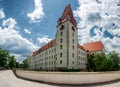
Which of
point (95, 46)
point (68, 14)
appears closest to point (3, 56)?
point (68, 14)

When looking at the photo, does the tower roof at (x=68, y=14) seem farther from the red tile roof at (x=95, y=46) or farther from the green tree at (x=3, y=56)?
the green tree at (x=3, y=56)

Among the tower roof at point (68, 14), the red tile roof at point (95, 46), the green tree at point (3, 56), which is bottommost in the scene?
the green tree at point (3, 56)

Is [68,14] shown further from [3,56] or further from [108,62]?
[3,56]

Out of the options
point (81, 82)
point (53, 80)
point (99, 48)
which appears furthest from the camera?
point (99, 48)

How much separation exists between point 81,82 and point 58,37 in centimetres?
4882

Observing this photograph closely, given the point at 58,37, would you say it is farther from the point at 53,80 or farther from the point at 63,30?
the point at 53,80

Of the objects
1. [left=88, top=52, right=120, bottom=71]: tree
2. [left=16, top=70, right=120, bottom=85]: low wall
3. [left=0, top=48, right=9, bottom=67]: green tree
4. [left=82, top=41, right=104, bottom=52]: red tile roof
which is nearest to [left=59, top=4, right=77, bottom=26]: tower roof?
[left=88, top=52, right=120, bottom=71]: tree

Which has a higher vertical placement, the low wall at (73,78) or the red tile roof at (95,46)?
the red tile roof at (95,46)

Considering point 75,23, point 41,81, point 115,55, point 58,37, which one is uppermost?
point 75,23

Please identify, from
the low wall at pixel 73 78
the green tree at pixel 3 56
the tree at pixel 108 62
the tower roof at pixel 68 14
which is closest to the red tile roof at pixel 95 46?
the tree at pixel 108 62

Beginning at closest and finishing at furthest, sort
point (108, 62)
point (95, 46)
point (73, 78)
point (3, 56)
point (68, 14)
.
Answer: point (73, 78) → point (108, 62) → point (68, 14) → point (3, 56) → point (95, 46)

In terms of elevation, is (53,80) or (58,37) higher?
(58,37)

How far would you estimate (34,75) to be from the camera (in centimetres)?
1942

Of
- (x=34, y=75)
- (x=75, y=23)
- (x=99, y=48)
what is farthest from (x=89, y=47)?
(x=34, y=75)
